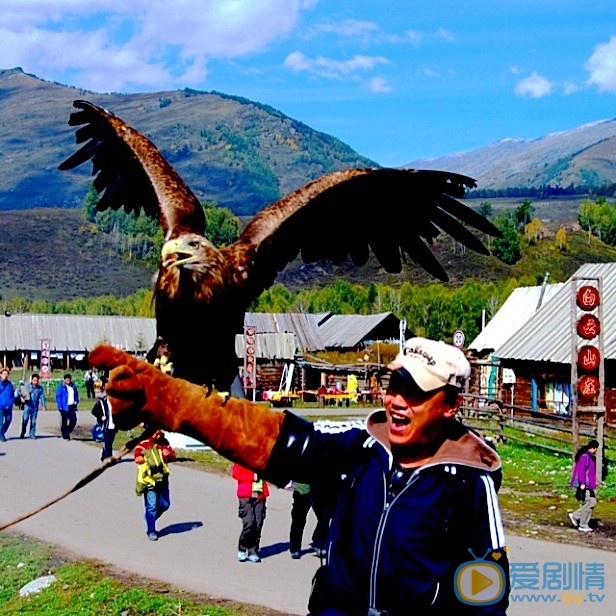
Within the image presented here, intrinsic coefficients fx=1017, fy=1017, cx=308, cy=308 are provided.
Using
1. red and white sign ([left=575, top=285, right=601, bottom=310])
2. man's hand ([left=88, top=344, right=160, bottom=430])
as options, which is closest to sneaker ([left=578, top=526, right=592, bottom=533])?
red and white sign ([left=575, top=285, right=601, bottom=310])

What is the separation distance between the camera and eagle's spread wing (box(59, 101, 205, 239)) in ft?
18.8

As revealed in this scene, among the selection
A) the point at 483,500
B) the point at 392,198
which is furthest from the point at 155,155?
the point at 483,500

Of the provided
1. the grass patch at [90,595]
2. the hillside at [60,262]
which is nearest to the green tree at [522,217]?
the hillside at [60,262]

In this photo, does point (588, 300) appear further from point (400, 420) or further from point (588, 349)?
point (400, 420)

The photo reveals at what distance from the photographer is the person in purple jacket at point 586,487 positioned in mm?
13352

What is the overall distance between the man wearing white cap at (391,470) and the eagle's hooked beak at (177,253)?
1.80 metres

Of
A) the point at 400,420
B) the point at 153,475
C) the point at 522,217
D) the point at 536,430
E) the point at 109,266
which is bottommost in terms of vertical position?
the point at 536,430

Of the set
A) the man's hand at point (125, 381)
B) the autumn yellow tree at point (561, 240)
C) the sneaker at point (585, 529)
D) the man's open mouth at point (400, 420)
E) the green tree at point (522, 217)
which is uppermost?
the green tree at point (522, 217)

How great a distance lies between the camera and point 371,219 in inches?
263

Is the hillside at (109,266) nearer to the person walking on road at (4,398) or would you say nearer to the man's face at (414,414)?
the person walking on road at (4,398)

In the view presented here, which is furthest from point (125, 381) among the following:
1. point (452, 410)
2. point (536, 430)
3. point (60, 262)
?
point (60, 262)

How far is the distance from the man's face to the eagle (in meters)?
2.02

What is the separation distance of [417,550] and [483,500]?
0.83 ft

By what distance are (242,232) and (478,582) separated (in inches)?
123
